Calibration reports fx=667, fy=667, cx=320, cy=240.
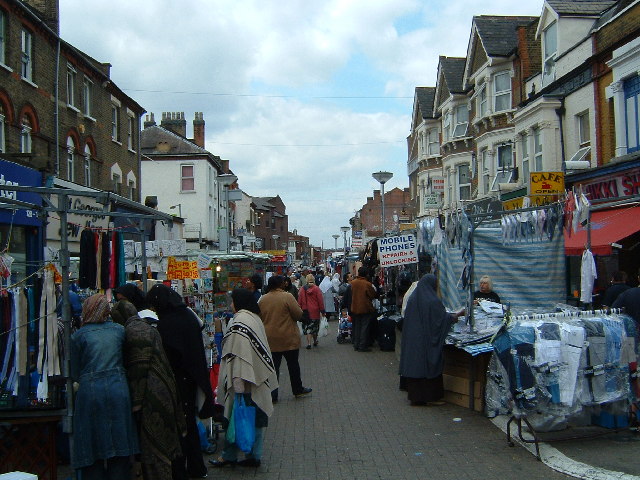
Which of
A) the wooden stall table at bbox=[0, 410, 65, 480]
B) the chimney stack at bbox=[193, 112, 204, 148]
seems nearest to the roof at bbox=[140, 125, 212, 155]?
the chimney stack at bbox=[193, 112, 204, 148]

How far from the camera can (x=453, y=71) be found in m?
33.4

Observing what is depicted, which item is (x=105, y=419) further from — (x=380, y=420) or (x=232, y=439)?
(x=380, y=420)

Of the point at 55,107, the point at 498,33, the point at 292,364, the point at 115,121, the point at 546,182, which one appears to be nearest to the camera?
the point at 292,364

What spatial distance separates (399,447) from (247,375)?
2.12m

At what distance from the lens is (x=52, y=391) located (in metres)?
5.78

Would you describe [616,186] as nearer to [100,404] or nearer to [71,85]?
[100,404]

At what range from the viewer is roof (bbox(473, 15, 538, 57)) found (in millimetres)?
26094

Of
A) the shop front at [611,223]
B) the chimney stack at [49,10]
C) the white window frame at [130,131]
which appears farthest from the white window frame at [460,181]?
the chimney stack at [49,10]

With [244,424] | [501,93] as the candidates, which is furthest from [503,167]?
[244,424]

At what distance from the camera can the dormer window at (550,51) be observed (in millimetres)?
20141

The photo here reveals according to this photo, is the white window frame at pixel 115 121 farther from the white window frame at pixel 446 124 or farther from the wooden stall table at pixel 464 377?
the wooden stall table at pixel 464 377

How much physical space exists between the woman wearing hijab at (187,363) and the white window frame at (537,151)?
16.4m

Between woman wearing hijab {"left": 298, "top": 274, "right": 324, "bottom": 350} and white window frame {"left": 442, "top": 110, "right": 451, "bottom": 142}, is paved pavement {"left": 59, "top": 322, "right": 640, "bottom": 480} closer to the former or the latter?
woman wearing hijab {"left": 298, "top": 274, "right": 324, "bottom": 350}

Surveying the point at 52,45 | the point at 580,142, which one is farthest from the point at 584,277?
the point at 52,45
